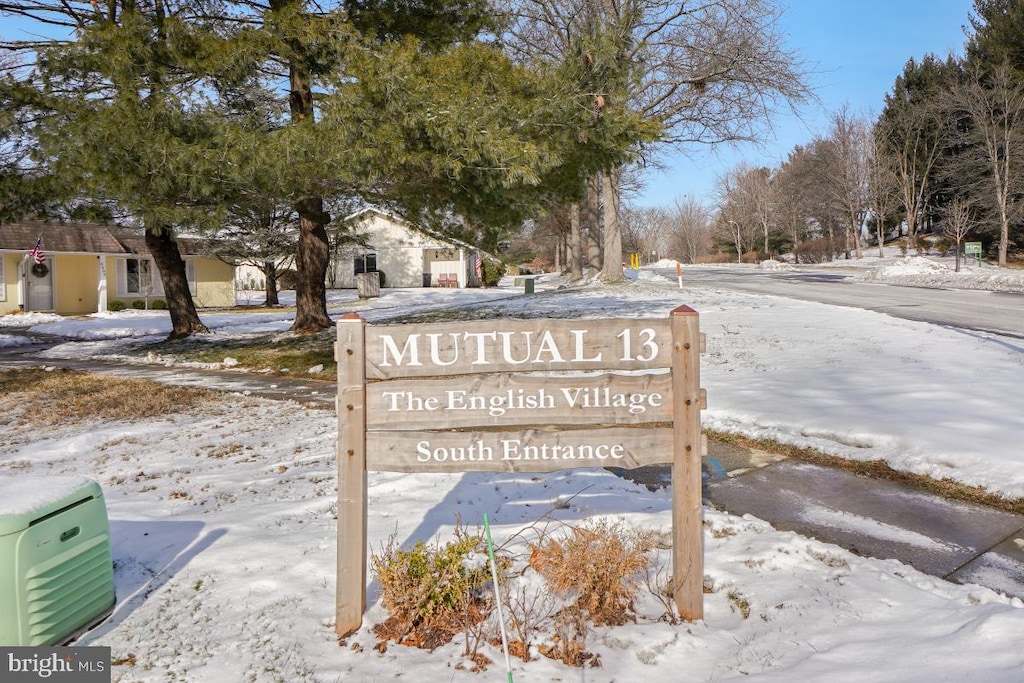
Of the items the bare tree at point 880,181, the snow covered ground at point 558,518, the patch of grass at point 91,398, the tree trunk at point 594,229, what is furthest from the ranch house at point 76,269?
A: the bare tree at point 880,181

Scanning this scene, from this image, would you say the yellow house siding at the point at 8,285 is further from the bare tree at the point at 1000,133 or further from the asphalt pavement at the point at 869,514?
the bare tree at the point at 1000,133

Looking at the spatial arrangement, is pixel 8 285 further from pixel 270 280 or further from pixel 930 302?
pixel 930 302

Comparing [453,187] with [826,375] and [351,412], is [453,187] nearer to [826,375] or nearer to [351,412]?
[826,375]

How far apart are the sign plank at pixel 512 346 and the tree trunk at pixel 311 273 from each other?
1233 cm

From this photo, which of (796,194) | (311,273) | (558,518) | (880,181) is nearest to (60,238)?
(311,273)

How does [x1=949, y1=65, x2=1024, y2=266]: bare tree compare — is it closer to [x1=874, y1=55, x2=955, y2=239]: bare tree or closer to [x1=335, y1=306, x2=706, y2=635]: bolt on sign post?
[x1=874, y1=55, x2=955, y2=239]: bare tree

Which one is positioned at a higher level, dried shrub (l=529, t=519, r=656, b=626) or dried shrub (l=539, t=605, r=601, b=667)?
dried shrub (l=529, t=519, r=656, b=626)

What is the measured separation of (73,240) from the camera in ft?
91.7

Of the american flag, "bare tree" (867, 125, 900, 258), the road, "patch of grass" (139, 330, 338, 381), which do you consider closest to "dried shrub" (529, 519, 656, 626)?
"patch of grass" (139, 330, 338, 381)

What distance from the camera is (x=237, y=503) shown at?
5.16 meters

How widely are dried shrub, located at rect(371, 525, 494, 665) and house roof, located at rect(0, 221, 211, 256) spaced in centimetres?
2677

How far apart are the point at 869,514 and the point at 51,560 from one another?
197 inches

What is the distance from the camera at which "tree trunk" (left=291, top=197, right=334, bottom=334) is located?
1590 centimetres

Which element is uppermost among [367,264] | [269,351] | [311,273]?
[367,264]
